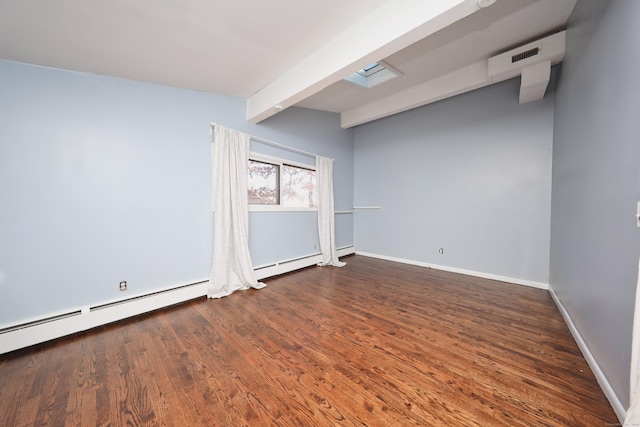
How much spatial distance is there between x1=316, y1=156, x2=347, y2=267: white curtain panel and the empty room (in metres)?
0.76

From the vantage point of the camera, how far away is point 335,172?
5.03 meters

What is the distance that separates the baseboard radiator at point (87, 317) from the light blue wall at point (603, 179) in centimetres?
364

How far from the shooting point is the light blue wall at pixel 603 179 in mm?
1196

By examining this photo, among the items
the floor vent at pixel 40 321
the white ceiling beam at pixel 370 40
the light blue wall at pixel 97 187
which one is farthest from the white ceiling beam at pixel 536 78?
the floor vent at pixel 40 321

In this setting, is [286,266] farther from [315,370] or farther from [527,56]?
[527,56]

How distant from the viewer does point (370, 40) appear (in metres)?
1.94

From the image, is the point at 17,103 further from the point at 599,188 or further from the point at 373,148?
the point at 373,148

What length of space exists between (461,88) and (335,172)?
2.58 metres

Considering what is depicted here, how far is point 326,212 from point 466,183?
2480mm

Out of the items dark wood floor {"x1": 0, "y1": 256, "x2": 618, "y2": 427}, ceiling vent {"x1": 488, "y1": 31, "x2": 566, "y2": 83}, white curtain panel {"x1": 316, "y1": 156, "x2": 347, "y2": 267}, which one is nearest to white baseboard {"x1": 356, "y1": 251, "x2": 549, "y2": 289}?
dark wood floor {"x1": 0, "y1": 256, "x2": 618, "y2": 427}

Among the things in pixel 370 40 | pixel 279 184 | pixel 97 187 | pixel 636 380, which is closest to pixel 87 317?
pixel 97 187

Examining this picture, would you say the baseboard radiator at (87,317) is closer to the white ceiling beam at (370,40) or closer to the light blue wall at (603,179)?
the white ceiling beam at (370,40)

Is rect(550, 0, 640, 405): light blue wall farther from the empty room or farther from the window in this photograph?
the window

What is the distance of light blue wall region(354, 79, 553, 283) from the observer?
129 inches
